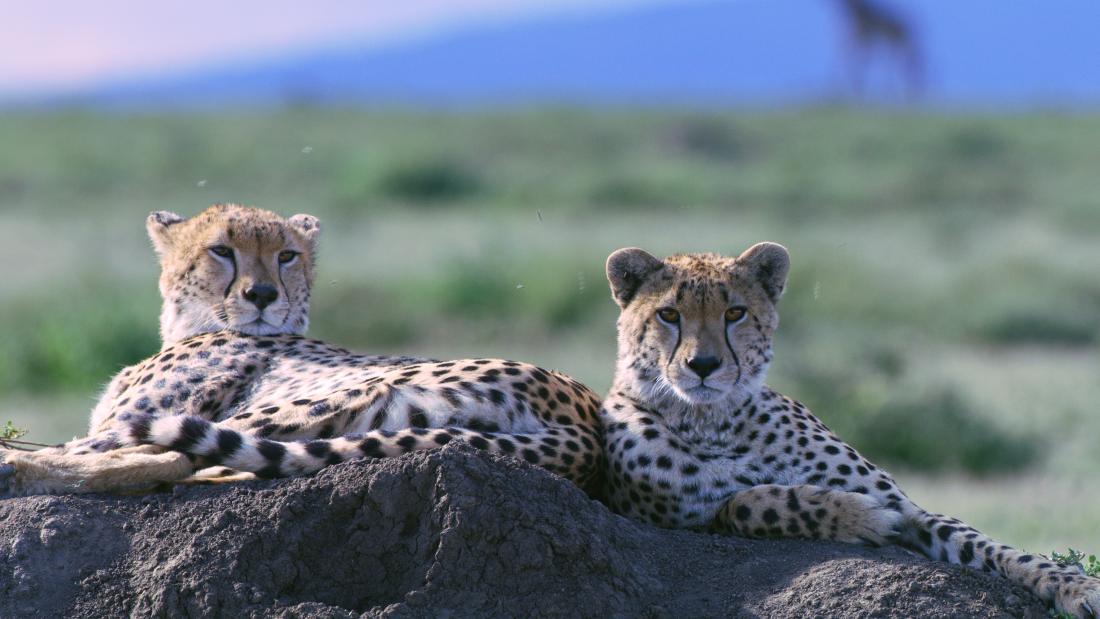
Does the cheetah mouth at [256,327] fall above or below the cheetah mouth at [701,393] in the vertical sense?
below

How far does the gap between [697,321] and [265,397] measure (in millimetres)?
1206

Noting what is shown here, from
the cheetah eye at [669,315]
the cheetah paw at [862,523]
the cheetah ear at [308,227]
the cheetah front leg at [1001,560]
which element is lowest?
the cheetah front leg at [1001,560]

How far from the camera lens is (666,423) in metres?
4.06

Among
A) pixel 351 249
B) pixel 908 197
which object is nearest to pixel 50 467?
pixel 351 249

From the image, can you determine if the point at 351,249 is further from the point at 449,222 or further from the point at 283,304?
the point at 283,304

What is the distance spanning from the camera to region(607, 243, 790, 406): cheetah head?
396 cm

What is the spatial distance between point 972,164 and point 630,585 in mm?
22471

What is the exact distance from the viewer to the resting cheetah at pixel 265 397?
3666 mm

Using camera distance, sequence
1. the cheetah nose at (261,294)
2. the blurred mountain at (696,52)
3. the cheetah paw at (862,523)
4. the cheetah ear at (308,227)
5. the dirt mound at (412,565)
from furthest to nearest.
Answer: the blurred mountain at (696,52), the cheetah ear at (308,227), the cheetah nose at (261,294), the cheetah paw at (862,523), the dirt mound at (412,565)

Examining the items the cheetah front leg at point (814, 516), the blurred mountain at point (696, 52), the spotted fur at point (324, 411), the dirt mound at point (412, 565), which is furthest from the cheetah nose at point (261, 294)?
the blurred mountain at point (696, 52)

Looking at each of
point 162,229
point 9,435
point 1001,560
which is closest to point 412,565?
point 1001,560

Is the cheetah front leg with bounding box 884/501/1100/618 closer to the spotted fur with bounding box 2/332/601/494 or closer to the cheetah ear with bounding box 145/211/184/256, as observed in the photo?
the spotted fur with bounding box 2/332/601/494

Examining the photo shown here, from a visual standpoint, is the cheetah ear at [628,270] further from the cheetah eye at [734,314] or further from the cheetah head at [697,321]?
the cheetah eye at [734,314]

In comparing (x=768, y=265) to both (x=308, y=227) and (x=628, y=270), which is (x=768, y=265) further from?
(x=308, y=227)
